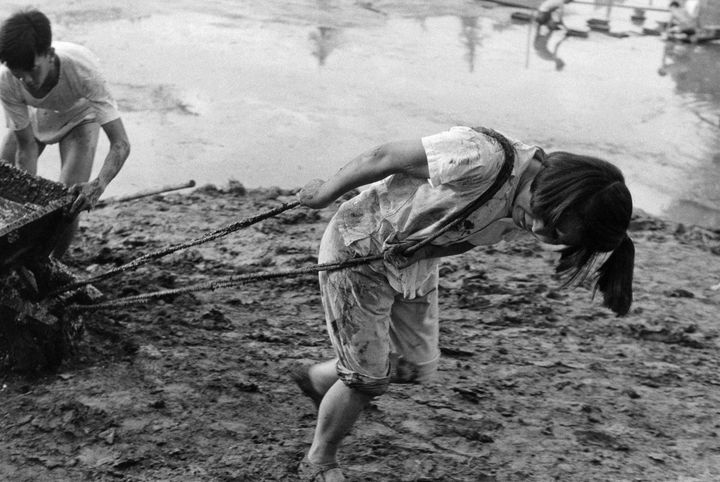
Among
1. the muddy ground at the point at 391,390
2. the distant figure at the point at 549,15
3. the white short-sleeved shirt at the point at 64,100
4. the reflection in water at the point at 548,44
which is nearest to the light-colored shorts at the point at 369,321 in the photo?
the muddy ground at the point at 391,390

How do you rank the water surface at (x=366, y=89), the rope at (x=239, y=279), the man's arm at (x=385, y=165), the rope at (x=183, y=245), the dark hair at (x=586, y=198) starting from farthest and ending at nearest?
the water surface at (x=366, y=89), the rope at (x=183, y=245), the rope at (x=239, y=279), the man's arm at (x=385, y=165), the dark hair at (x=586, y=198)

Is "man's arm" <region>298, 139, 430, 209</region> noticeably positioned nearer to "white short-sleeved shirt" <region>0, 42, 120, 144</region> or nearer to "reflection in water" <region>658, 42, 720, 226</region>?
"white short-sleeved shirt" <region>0, 42, 120, 144</region>

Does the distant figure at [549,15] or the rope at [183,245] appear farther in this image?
the distant figure at [549,15]

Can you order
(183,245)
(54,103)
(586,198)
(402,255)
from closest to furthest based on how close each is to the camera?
(586,198) < (402,255) < (183,245) < (54,103)

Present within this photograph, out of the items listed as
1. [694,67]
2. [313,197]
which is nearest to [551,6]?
[694,67]

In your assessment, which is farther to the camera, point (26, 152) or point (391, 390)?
point (26, 152)

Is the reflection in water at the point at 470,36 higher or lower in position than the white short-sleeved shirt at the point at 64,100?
lower

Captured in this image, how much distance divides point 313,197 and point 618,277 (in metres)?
0.93

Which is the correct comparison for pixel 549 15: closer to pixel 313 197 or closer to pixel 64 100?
pixel 64 100

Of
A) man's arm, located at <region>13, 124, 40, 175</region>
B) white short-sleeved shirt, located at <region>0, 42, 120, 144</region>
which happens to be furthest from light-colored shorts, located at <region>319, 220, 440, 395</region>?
man's arm, located at <region>13, 124, 40, 175</region>

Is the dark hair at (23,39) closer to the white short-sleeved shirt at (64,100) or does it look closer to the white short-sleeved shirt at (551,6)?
the white short-sleeved shirt at (64,100)

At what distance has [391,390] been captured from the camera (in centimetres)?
362

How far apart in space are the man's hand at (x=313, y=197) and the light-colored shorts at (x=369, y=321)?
0.14m

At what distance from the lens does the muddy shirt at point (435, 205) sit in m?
2.37
